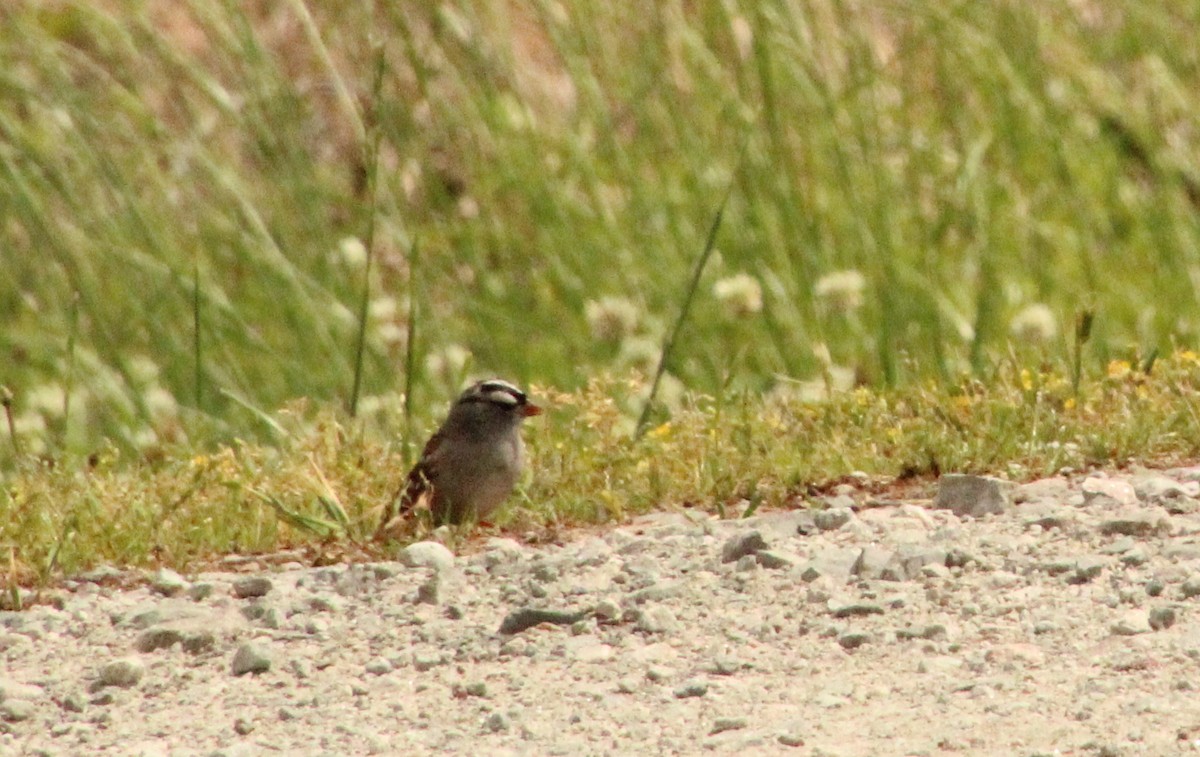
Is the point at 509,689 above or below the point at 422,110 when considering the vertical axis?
below

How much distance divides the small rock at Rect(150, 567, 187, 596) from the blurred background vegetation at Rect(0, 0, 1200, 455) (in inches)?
70.8

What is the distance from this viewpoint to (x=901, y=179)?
8750 mm

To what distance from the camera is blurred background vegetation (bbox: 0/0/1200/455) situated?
7797 millimetres

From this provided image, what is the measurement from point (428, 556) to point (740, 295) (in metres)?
2.41

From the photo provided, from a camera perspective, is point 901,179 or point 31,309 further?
point 901,179

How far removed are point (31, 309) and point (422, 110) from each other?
1.99 metres

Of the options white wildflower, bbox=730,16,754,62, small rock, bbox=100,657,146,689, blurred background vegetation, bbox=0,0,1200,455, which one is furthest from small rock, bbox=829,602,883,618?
white wildflower, bbox=730,16,754,62

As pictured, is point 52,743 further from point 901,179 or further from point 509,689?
point 901,179

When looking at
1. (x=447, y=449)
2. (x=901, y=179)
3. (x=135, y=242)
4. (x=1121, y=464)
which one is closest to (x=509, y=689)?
(x=447, y=449)

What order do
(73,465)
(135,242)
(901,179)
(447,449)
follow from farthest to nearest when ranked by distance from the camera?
(901,179) < (135,242) < (73,465) < (447,449)

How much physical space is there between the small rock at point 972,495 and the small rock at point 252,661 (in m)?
1.76

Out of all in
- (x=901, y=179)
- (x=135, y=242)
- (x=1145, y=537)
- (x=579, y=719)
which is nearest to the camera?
(x=579, y=719)

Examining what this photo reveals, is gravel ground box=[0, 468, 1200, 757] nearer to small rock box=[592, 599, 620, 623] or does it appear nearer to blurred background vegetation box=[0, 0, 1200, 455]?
small rock box=[592, 599, 620, 623]

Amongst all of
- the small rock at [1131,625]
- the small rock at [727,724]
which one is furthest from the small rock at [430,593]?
the small rock at [1131,625]
